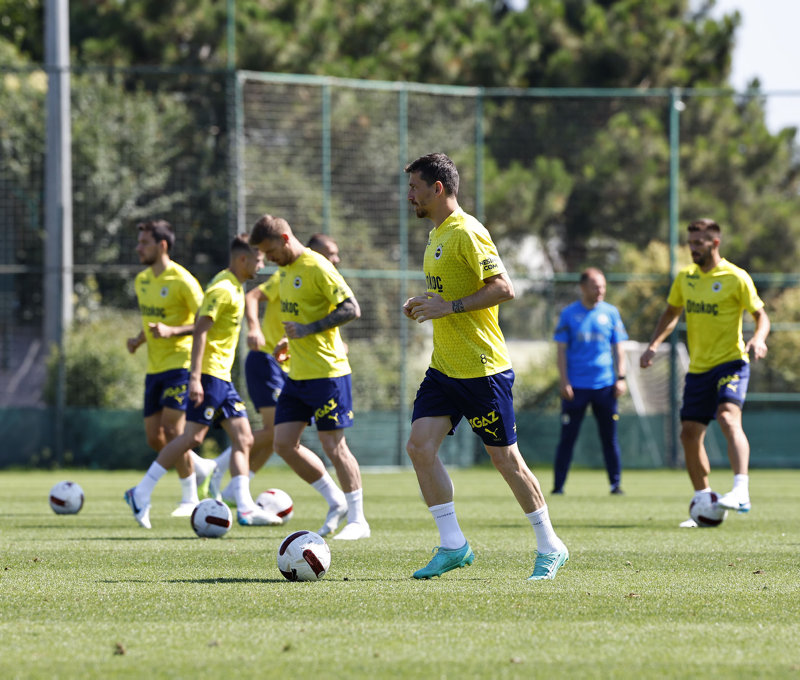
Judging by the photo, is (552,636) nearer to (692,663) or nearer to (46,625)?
(692,663)

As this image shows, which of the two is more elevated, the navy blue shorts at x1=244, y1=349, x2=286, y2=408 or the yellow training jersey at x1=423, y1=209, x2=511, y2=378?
the yellow training jersey at x1=423, y1=209, x2=511, y2=378

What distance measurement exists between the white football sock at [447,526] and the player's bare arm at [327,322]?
1872mm

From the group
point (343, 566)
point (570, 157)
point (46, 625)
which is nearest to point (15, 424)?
point (570, 157)

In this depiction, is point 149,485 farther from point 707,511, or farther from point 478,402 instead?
point 707,511

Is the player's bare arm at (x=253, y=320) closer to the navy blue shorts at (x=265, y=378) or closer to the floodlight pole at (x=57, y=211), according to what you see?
the navy blue shorts at (x=265, y=378)

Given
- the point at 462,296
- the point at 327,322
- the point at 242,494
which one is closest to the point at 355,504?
the point at 242,494

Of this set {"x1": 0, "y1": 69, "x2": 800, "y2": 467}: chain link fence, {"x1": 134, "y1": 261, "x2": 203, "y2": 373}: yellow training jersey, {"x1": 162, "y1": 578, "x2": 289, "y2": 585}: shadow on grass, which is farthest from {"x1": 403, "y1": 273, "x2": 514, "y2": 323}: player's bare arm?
{"x1": 0, "y1": 69, "x2": 800, "y2": 467}: chain link fence

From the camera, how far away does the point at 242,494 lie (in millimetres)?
9680

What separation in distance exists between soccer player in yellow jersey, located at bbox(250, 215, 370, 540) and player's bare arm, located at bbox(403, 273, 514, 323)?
6.79 ft

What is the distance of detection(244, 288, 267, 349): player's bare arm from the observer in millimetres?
10438

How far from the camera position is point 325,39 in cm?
2917

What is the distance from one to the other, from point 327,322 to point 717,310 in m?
3.31

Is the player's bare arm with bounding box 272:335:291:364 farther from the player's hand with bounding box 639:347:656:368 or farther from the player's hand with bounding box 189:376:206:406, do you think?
the player's hand with bounding box 639:347:656:368

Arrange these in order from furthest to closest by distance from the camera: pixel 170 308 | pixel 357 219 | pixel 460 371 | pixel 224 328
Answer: pixel 357 219
pixel 170 308
pixel 224 328
pixel 460 371
